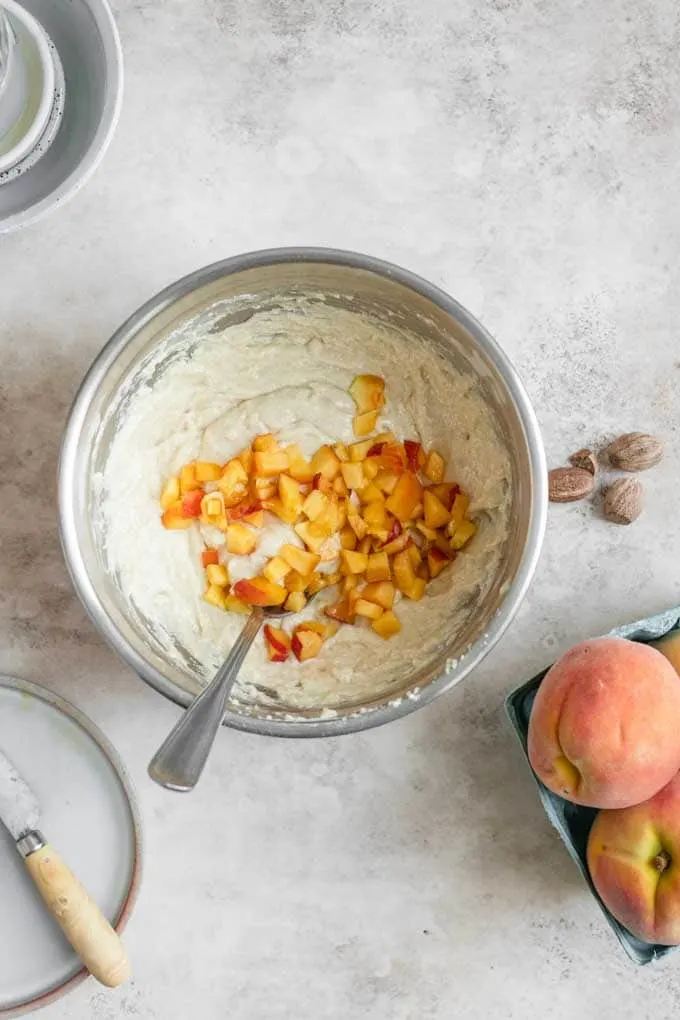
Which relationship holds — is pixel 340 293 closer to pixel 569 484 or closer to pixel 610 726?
pixel 569 484

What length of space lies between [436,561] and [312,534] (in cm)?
18

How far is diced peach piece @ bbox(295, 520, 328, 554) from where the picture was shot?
161 centimetres

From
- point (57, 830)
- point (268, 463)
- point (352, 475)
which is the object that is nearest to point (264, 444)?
point (268, 463)

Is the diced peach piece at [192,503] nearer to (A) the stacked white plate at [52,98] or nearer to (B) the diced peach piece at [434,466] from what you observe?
(B) the diced peach piece at [434,466]

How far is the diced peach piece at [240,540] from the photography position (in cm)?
160

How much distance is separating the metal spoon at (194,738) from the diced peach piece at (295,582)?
169mm

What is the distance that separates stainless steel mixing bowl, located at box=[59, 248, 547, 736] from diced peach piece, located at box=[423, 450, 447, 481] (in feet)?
0.50

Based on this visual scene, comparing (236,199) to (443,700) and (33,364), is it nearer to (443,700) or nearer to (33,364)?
(33,364)

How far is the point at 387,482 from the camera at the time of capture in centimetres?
162

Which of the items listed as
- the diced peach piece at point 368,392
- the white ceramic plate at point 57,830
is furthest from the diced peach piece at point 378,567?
the white ceramic plate at point 57,830

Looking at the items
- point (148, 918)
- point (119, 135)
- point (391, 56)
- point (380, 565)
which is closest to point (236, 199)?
point (119, 135)

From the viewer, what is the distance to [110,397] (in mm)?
1473

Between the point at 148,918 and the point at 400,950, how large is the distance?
0.39 meters

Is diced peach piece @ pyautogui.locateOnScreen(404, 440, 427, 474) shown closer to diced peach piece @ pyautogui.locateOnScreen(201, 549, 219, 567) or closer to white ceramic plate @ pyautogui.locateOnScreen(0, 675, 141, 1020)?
diced peach piece @ pyautogui.locateOnScreen(201, 549, 219, 567)
